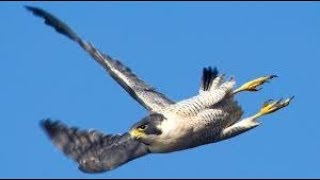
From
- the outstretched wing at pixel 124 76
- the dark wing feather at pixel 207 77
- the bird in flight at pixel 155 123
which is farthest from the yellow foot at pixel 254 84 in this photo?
the outstretched wing at pixel 124 76

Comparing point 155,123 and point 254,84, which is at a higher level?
point 254,84

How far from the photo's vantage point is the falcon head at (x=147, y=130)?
17.2m

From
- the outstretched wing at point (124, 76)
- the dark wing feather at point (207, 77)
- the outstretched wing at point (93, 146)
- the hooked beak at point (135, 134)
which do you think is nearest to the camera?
the hooked beak at point (135, 134)

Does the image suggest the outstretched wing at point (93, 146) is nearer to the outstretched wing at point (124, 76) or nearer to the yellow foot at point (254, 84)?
the outstretched wing at point (124, 76)

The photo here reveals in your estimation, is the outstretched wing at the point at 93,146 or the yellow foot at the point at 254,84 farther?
the yellow foot at the point at 254,84

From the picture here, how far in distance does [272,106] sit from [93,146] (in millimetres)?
3051

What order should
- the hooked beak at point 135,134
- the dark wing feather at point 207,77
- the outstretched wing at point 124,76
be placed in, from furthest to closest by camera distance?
the dark wing feather at point 207,77
the outstretched wing at point 124,76
the hooked beak at point 135,134

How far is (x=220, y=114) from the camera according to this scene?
17859 mm

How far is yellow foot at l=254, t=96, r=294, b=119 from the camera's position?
1877cm

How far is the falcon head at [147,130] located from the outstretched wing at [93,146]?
2.48 ft

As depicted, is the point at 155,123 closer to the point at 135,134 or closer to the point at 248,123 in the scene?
the point at 135,134

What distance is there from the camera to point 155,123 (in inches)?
681

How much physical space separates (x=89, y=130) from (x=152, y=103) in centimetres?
133

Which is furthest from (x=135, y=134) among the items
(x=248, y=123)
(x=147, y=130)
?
(x=248, y=123)
